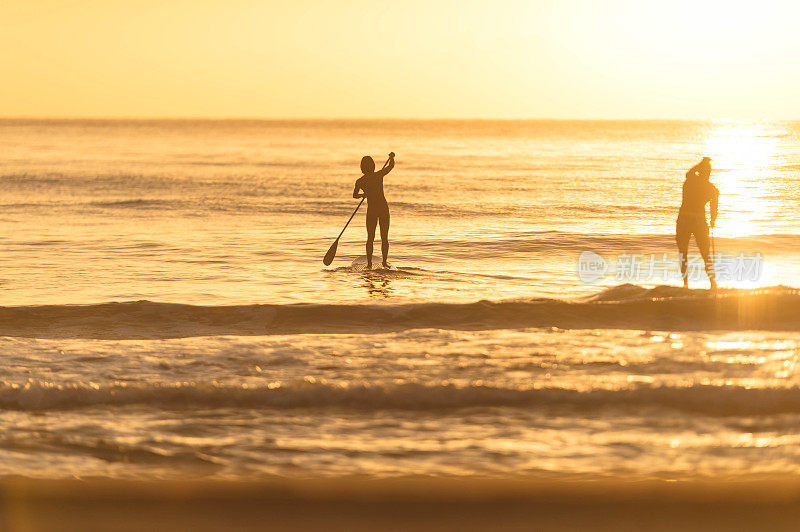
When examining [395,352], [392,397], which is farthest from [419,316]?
[392,397]

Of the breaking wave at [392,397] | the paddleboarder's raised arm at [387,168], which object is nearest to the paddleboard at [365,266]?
the paddleboarder's raised arm at [387,168]

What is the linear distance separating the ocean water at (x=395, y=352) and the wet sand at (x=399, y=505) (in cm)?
24

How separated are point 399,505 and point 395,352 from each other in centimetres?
365

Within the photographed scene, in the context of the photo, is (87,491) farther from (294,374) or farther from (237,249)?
(237,249)

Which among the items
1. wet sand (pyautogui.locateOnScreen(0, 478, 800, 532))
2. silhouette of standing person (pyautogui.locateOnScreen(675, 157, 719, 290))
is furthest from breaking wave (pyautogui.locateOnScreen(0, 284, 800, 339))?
wet sand (pyautogui.locateOnScreen(0, 478, 800, 532))

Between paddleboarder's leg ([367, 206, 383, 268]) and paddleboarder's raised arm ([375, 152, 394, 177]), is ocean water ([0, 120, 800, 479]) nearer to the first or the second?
paddleboarder's leg ([367, 206, 383, 268])

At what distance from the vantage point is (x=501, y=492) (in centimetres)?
483

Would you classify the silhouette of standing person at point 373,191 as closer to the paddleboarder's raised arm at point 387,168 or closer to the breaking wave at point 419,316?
the paddleboarder's raised arm at point 387,168

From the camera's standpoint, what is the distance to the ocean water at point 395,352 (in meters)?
5.56

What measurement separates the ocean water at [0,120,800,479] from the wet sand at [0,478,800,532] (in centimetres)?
24

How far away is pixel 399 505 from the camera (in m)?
4.72

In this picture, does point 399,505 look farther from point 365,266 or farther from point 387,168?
point 365,266

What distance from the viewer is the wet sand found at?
4.48 m

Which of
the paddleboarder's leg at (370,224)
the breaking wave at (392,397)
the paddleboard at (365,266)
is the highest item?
the paddleboarder's leg at (370,224)
